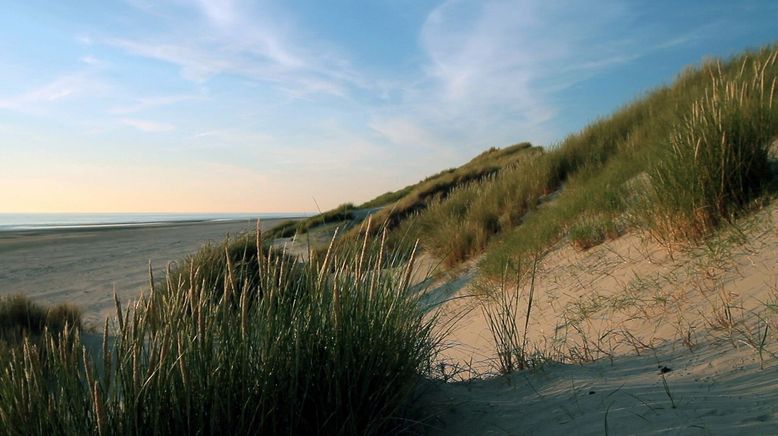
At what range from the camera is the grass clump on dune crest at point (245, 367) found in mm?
2199

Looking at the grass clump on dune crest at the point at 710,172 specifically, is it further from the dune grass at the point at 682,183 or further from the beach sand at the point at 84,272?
the beach sand at the point at 84,272

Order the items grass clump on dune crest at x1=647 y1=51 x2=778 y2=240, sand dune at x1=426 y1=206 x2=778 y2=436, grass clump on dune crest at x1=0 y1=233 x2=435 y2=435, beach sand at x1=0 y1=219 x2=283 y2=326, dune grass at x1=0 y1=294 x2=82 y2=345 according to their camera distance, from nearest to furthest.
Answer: grass clump on dune crest at x1=0 y1=233 x2=435 y2=435, sand dune at x1=426 y1=206 x2=778 y2=436, grass clump on dune crest at x1=647 y1=51 x2=778 y2=240, dune grass at x1=0 y1=294 x2=82 y2=345, beach sand at x1=0 y1=219 x2=283 y2=326

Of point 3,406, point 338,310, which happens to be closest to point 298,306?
point 338,310

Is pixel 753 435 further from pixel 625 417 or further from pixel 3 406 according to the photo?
pixel 3 406

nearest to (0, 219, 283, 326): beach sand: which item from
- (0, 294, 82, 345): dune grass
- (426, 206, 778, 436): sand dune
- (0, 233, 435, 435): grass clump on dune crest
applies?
(0, 294, 82, 345): dune grass

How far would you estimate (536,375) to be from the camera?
11.3 ft

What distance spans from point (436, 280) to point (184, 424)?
6817mm

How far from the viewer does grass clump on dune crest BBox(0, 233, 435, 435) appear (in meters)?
2.20

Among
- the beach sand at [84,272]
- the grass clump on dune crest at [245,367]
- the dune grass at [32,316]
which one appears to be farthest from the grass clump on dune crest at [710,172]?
the dune grass at [32,316]

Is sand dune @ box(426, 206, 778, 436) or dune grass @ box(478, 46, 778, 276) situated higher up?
dune grass @ box(478, 46, 778, 276)

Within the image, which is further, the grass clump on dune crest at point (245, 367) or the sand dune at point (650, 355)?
the sand dune at point (650, 355)

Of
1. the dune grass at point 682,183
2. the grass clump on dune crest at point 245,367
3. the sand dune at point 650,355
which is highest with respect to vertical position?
the dune grass at point 682,183

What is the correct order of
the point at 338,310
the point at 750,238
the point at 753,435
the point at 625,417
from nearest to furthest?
the point at 753,435 < the point at 625,417 < the point at 338,310 < the point at 750,238

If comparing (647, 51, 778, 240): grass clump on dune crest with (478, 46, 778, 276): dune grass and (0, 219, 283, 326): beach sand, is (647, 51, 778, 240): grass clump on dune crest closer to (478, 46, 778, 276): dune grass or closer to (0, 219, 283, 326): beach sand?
(478, 46, 778, 276): dune grass
